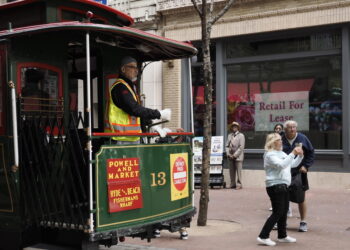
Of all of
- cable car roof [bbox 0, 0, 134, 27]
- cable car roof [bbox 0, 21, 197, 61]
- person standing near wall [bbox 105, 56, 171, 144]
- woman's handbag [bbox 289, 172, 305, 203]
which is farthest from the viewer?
woman's handbag [bbox 289, 172, 305, 203]

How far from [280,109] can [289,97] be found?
0.43 m

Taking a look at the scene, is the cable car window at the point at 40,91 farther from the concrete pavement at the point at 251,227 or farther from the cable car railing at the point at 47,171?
the concrete pavement at the point at 251,227

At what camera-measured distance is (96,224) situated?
496 cm

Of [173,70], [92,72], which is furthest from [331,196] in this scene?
[92,72]

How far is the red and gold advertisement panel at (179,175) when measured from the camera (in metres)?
5.95

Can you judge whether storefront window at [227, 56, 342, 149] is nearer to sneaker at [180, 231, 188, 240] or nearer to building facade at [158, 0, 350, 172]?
building facade at [158, 0, 350, 172]

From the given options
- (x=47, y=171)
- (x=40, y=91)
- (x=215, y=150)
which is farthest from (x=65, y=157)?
(x=215, y=150)

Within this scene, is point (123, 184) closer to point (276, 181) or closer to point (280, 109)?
point (276, 181)

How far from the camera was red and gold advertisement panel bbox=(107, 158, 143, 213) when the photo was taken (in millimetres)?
5051

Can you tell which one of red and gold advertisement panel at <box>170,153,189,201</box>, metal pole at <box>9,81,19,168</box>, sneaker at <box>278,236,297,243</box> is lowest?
sneaker at <box>278,236,297,243</box>

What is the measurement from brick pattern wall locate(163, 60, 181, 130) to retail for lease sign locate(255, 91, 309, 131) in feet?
7.98

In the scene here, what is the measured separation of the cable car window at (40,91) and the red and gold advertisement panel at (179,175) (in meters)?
1.56

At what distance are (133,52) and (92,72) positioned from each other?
71 centimetres

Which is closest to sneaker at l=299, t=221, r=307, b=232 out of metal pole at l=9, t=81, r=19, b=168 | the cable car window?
the cable car window
